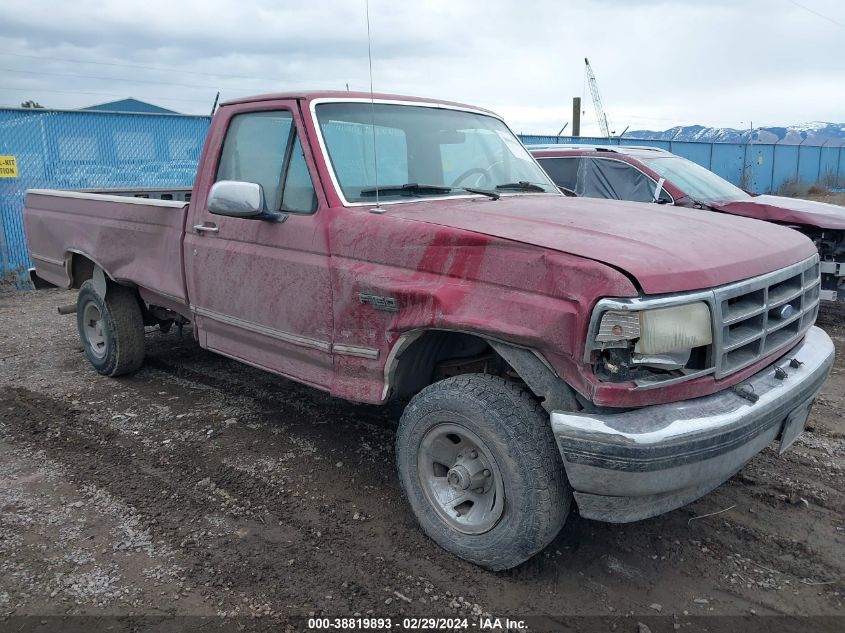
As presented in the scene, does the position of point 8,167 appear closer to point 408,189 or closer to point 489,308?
point 408,189

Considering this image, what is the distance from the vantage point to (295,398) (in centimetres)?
505

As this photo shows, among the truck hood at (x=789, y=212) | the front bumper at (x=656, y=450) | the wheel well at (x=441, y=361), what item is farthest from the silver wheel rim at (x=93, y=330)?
the truck hood at (x=789, y=212)

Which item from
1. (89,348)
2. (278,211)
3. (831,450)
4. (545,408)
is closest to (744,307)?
(545,408)

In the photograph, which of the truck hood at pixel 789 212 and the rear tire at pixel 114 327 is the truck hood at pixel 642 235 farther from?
the truck hood at pixel 789 212

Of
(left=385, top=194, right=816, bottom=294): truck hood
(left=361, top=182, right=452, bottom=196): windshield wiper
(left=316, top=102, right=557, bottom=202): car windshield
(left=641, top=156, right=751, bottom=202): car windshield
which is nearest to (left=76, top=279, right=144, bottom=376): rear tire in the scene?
(left=316, top=102, right=557, bottom=202): car windshield

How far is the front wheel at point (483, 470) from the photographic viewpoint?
106 inches

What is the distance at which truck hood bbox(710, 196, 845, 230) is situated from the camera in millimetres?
6805

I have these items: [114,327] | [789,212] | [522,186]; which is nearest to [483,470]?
[522,186]

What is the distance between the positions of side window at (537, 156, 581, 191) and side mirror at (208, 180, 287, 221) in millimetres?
5336

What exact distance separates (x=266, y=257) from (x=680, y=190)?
5.30m

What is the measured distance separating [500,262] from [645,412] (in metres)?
0.80

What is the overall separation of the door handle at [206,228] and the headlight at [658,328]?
2.54m

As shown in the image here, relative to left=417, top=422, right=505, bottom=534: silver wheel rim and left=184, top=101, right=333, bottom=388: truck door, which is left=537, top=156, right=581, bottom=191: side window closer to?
left=184, top=101, right=333, bottom=388: truck door

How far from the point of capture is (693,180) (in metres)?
7.75
